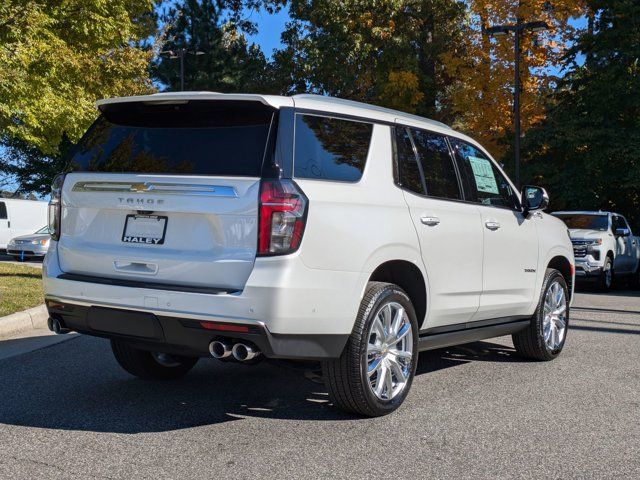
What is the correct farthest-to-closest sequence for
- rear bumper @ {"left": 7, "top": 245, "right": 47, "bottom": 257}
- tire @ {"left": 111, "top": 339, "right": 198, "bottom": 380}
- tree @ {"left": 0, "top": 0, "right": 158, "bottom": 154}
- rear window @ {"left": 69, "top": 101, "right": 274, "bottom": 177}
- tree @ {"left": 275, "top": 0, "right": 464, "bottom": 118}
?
tree @ {"left": 275, "top": 0, "right": 464, "bottom": 118}, rear bumper @ {"left": 7, "top": 245, "right": 47, "bottom": 257}, tree @ {"left": 0, "top": 0, "right": 158, "bottom": 154}, tire @ {"left": 111, "top": 339, "right": 198, "bottom": 380}, rear window @ {"left": 69, "top": 101, "right": 274, "bottom": 177}

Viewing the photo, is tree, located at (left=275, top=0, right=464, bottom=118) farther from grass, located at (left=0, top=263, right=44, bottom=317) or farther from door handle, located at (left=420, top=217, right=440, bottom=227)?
door handle, located at (left=420, top=217, right=440, bottom=227)

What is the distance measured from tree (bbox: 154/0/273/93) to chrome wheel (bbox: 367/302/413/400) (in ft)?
124

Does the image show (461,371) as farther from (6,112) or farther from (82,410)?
(6,112)

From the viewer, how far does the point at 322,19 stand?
33312 mm

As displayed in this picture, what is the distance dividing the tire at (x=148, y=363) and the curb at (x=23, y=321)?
2.91 m

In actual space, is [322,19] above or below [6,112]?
above

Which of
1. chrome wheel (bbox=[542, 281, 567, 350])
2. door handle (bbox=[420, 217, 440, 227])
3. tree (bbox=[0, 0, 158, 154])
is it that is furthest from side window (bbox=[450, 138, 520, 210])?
tree (bbox=[0, 0, 158, 154])

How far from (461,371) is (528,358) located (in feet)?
3.05

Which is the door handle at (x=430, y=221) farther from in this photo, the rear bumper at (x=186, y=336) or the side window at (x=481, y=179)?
the rear bumper at (x=186, y=336)

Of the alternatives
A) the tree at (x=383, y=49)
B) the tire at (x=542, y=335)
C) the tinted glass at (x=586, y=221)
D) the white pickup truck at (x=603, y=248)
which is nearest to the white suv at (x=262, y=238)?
the tire at (x=542, y=335)

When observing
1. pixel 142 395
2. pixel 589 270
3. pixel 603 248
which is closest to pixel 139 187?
pixel 142 395

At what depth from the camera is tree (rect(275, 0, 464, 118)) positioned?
1257 inches

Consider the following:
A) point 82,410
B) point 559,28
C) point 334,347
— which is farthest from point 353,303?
point 559,28

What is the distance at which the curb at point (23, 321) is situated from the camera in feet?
27.1
